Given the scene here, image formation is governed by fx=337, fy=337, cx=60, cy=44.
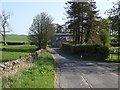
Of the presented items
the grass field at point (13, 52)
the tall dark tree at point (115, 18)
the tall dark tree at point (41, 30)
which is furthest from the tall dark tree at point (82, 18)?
the tall dark tree at point (115, 18)

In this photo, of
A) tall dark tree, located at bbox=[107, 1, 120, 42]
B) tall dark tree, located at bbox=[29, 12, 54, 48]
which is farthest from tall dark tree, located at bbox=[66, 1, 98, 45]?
tall dark tree, located at bbox=[107, 1, 120, 42]

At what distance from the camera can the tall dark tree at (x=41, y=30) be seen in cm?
8938

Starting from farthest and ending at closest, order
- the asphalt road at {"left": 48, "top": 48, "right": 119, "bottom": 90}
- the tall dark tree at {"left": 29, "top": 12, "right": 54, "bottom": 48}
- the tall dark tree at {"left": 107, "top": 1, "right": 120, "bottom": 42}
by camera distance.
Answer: the tall dark tree at {"left": 29, "top": 12, "right": 54, "bottom": 48} < the tall dark tree at {"left": 107, "top": 1, "right": 120, "bottom": 42} < the asphalt road at {"left": 48, "top": 48, "right": 119, "bottom": 90}

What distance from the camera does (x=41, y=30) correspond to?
89.8 meters

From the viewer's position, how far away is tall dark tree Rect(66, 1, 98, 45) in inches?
3221

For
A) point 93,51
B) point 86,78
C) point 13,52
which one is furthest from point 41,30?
point 86,78

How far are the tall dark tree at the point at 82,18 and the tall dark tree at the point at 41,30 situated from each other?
27.5 feet

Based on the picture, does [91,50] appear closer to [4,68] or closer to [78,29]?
[78,29]

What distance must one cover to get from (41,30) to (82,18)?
13170 mm

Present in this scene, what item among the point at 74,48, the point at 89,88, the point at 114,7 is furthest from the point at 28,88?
the point at 74,48

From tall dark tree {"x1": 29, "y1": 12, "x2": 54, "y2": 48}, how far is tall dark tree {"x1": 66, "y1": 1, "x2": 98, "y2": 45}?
8368 millimetres

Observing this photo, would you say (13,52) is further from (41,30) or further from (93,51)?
(41,30)

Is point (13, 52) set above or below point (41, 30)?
below

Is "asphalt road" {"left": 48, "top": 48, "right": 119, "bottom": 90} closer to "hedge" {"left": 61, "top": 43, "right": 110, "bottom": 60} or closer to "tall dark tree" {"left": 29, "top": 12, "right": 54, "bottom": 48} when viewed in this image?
"hedge" {"left": 61, "top": 43, "right": 110, "bottom": 60}
